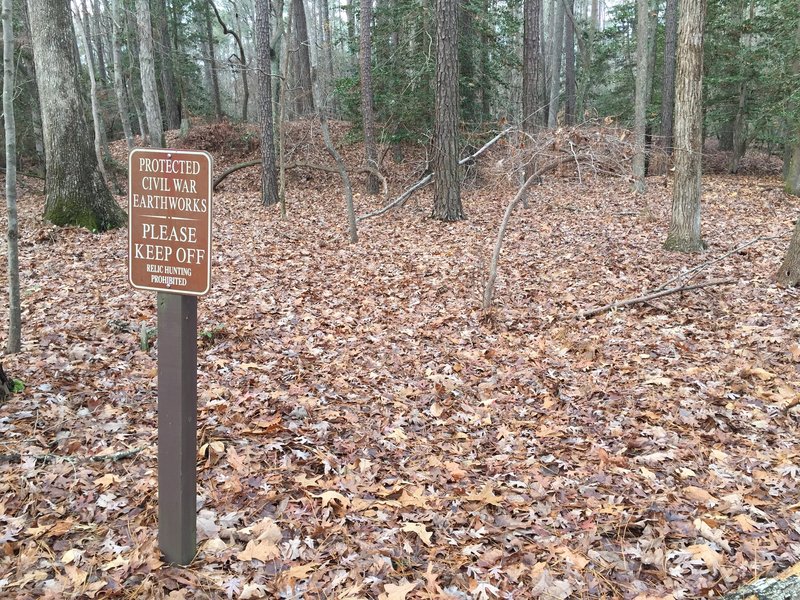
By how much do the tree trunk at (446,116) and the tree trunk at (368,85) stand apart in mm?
3485

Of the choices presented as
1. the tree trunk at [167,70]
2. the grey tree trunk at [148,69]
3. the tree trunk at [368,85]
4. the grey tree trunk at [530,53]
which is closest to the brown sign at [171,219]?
the grey tree trunk at [530,53]

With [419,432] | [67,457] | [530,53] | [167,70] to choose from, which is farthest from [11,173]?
[167,70]

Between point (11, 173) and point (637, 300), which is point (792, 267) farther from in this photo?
point (11, 173)

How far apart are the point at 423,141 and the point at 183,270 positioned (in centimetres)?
1652

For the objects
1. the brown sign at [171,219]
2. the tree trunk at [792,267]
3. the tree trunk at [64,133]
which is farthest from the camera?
the tree trunk at [64,133]

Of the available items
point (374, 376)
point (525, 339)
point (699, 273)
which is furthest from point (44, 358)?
point (699, 273)

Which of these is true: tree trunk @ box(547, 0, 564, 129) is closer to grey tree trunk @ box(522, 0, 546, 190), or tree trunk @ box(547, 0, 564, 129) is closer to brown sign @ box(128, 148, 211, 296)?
grey tree trunk @ box(522, 0, 546, 190)

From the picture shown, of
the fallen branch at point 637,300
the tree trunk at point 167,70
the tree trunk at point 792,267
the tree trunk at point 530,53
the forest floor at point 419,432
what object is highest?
the tree trunk at point 167,70

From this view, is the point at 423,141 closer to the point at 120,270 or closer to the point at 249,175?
the point at 249,175

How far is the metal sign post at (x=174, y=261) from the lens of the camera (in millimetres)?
2600

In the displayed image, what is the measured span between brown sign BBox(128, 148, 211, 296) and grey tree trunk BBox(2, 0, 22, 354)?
2.95 m

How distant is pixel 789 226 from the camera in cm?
1157

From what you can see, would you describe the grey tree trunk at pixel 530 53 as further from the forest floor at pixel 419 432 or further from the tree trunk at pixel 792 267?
the tree trunk at pixel 792 267

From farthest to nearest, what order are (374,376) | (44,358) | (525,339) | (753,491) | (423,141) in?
(423,141) < (525,339) < (374,376) < (44,358) < (753,491)
